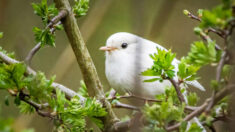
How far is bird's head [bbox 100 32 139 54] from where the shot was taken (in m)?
2.28

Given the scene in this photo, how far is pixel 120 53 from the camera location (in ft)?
7.41

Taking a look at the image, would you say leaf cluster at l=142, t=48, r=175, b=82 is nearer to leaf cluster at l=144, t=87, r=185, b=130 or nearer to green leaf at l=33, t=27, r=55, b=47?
leaf cluster at l=144, t=87, r=185, b=130

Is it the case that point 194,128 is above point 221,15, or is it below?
below

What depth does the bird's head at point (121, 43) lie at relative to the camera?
228 centimetres

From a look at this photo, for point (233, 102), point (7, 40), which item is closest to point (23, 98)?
point (233, 102)

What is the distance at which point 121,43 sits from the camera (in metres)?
2.30

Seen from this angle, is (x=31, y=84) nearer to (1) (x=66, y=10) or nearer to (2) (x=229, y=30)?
(1) (x=66, y=10)

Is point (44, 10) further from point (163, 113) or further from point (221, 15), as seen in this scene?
point (221, 15)

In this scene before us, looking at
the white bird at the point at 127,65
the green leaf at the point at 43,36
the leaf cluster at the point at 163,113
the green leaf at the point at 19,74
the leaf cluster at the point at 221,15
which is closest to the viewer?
the leaf cluster at the point at 221,15

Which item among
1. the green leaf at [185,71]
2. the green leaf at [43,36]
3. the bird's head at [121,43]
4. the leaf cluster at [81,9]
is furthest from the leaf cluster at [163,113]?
the bird's head at [121,43]

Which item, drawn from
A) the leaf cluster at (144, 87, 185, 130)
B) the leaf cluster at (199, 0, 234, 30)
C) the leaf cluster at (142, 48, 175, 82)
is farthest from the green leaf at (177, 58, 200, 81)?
the leaf cluster at (199, 0, 234, 30)

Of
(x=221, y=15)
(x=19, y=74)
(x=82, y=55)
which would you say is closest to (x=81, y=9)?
(x=82, y=55)

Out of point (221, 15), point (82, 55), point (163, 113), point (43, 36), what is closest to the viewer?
point (221, 15)

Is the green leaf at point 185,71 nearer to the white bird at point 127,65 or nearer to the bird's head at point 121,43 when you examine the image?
the white bird at point 127,65
